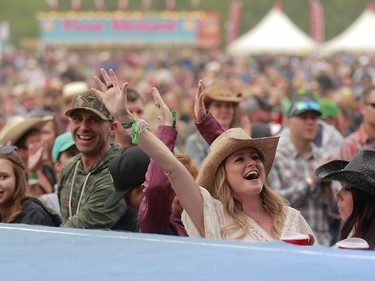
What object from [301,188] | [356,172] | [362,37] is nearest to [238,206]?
[356,172]

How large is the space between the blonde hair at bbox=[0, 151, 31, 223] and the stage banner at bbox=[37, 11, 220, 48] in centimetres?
6715

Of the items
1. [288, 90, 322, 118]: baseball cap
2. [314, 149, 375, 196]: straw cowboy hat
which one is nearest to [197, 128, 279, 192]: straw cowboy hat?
[314, 149, 375, 196]: straw cowboy hat

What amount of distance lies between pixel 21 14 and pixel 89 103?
7449cm

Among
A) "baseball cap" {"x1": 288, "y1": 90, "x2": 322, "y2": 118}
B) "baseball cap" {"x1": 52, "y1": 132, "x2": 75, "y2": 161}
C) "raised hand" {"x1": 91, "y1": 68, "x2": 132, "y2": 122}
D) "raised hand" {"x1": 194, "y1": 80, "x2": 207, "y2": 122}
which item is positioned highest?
"raised hand" {"x1": 91, "y1": 68, "x2": 132, "y2": 122}

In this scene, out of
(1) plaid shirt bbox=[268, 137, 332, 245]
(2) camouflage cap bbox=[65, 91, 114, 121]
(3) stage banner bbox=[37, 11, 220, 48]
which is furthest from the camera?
(3) stage banner bbox=[37, 11, 220, 48]

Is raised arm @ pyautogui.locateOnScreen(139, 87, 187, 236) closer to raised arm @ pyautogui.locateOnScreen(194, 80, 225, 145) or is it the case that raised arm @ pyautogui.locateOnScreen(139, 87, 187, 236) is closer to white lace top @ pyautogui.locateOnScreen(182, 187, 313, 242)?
white lace top @ pyautogui.locateOnScreen(182, 187, 313, 242)

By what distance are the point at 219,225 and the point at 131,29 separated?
7225 cm

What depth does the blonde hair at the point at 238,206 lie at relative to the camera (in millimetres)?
5680

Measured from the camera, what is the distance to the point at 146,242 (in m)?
3.87

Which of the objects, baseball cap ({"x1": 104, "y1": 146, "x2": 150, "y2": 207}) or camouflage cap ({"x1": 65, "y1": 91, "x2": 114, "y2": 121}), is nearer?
baseball cap ({"x1": 104, "y1": 146, "x2": 150, "y2": 207})

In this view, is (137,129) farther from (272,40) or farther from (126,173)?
(272,40)

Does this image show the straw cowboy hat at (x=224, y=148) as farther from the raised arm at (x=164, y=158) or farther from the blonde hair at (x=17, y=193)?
the blonde hair at (x=17, y=193)

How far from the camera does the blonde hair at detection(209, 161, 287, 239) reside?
18.6ft

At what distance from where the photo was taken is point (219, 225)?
568cm
